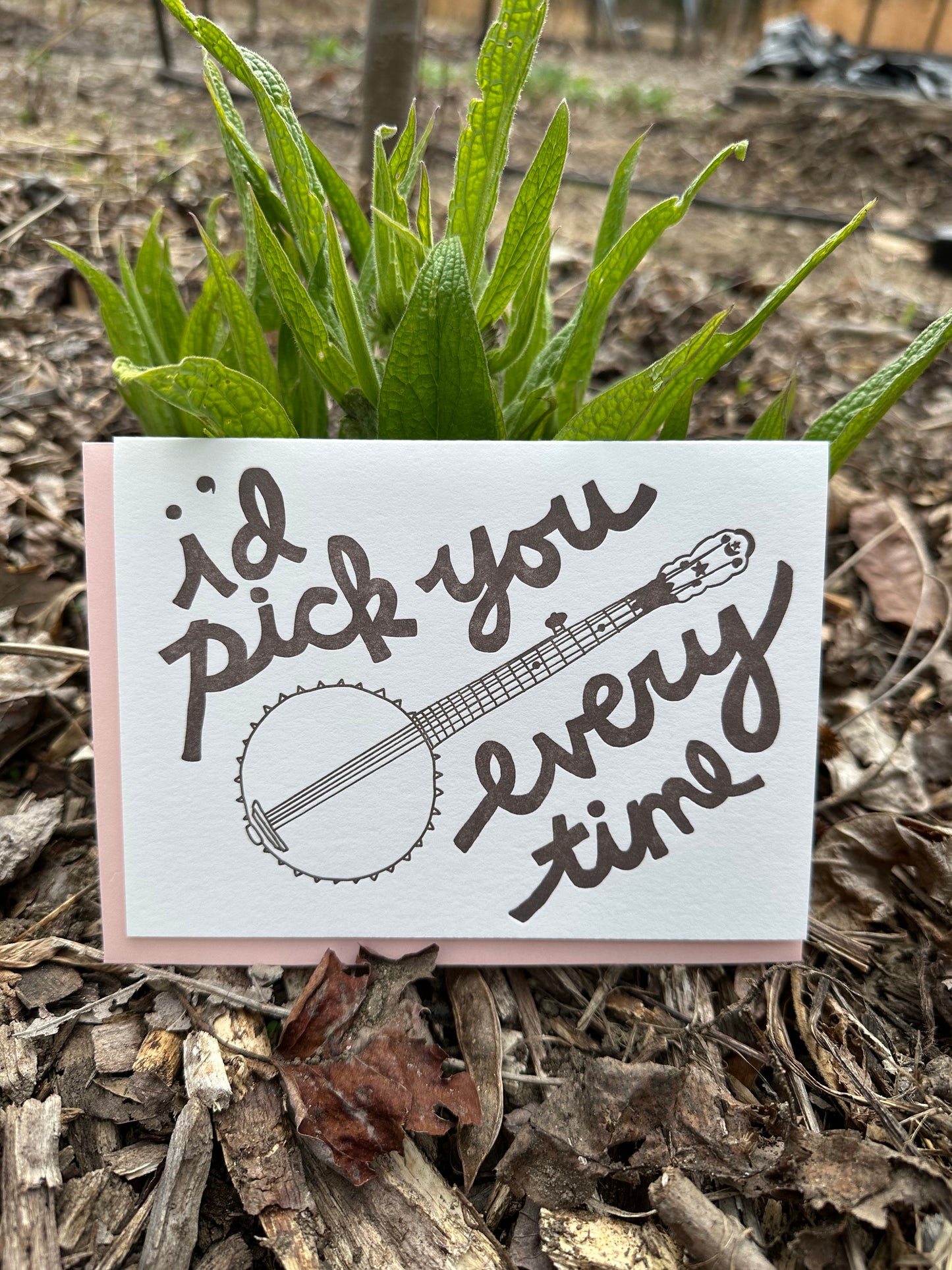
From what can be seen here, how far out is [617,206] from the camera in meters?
0.80

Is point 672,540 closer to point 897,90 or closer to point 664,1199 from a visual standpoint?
point 664,1199

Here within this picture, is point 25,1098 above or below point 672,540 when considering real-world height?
below

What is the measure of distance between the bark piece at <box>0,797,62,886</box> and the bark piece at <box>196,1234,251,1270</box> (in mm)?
342

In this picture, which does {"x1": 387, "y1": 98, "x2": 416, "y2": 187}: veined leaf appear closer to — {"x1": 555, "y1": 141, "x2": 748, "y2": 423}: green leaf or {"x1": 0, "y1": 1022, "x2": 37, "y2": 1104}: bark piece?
{"x1": 555, "y1": 141, "x2": 748, "y2": 423}: green leaf

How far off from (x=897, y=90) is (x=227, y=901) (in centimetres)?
553

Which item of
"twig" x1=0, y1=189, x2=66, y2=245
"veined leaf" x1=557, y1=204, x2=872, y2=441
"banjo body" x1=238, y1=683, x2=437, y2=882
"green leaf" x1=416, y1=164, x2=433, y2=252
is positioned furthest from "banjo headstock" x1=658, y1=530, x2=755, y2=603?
"twig" x1=0, y1=189, x2=66, y2=245

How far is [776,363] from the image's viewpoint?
1.50 m

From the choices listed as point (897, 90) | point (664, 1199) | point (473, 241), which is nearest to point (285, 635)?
point (473, 241)

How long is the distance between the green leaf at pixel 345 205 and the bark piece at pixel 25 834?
1.88ft

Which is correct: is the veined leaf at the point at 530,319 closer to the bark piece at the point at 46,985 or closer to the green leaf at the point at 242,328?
the green leaf at the point at 242,328

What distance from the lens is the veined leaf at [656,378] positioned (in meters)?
0.67

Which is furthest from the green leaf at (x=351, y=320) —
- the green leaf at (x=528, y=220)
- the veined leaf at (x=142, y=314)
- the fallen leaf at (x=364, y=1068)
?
the fallen leaf at (x=364, y=1068)

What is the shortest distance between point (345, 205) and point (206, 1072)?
73cm

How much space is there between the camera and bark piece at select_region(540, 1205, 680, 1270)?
572mm
